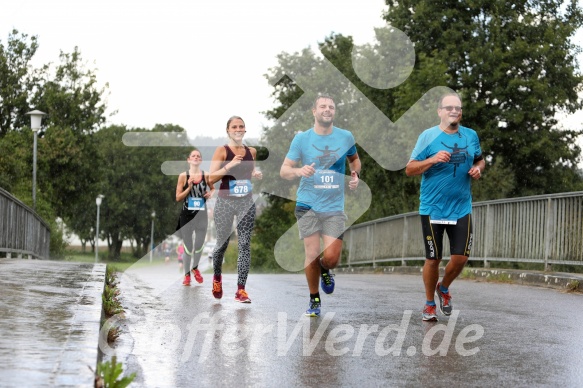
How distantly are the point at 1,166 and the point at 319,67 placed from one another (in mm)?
21519

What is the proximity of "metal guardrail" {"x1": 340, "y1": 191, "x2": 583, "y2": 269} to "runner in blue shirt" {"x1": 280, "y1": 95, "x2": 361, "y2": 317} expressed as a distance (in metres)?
6.45

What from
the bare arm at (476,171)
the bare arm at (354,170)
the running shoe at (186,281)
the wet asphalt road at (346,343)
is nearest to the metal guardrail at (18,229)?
the running shoe at (186,281)

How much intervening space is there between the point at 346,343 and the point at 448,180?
6.69 feet

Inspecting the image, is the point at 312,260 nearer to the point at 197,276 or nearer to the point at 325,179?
the point at 325,179

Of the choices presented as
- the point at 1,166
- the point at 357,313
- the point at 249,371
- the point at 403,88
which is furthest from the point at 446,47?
the point at 249,371

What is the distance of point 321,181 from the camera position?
8273mm

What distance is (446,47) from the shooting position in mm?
37969

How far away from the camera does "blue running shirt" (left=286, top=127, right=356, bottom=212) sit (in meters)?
8.27

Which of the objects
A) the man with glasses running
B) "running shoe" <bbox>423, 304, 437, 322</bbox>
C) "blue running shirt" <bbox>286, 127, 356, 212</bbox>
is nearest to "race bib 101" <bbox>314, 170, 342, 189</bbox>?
"blue running shirt" <bbox>286, 127, 356, 212</bbox>

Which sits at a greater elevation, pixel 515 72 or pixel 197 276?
pixel 515 72

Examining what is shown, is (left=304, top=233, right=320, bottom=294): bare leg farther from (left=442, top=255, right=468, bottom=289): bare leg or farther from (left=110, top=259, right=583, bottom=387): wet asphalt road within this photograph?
(left=442, top=255, right=468, bottom=289): bare leg

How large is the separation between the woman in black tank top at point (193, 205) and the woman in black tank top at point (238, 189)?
8.29 feet

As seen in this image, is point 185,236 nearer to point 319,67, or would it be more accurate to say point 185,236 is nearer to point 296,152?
point 296,152

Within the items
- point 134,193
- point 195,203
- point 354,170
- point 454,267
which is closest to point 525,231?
point 195,203
